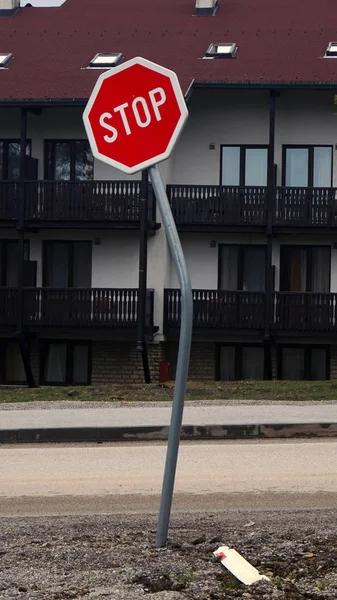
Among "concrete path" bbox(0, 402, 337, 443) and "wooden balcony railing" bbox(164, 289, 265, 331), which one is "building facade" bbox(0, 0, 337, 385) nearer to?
"wooden balcony railing" bbox(164, 289, 265, 331)

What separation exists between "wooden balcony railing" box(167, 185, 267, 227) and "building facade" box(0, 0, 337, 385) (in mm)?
30

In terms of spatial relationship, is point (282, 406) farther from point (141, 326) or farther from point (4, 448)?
point (141, 326)

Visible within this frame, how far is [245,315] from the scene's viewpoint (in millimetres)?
27516

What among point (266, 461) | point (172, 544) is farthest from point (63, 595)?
point (266, 461)

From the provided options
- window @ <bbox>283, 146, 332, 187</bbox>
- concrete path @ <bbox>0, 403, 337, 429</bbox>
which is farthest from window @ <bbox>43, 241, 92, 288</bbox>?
concrete path @ <bbox>0, 403, 337, 429</bbox>

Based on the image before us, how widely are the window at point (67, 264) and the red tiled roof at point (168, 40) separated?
4.08 m

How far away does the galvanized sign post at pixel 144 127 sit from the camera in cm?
572

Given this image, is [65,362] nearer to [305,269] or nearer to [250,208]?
[250,208]

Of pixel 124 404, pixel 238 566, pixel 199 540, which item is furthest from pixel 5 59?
pixel 238 566

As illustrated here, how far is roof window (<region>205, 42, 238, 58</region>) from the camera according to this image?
2897 centimetres

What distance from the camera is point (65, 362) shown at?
29.1 m

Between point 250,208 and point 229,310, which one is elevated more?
point 250,208

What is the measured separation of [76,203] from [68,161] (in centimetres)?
172

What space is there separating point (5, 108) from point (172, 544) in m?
23.5
